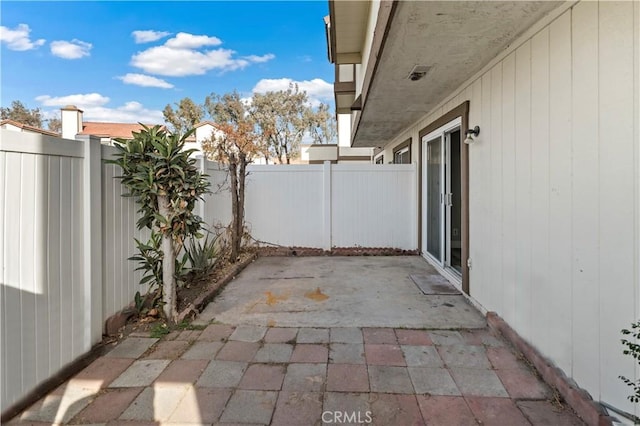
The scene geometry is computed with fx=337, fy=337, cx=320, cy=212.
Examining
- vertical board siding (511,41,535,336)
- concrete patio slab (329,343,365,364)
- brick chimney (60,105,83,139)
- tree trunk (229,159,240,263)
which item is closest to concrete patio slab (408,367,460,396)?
concrete patio slab (329,343,365,364)

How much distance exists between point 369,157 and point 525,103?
47.6 feet

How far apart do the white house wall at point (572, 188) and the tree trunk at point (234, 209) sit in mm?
4181

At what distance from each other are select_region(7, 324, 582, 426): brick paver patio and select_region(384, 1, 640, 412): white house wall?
1.45 ft

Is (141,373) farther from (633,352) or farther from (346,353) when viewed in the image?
(633,352)

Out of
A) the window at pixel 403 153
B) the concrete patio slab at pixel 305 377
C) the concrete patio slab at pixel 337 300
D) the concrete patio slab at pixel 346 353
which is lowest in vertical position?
the concrete patio slab at pixel 305 377

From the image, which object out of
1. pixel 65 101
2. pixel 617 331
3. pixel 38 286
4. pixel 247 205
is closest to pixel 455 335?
pixel 617 331

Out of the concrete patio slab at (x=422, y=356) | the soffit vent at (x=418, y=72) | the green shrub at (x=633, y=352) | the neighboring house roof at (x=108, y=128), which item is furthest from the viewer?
the neighboring house roof at (x=108, y=128)

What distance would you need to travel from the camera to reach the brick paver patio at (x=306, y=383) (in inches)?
81.8

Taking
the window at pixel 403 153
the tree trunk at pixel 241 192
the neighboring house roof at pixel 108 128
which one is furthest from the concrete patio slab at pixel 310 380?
the neighboring house roof at pixel 108 128

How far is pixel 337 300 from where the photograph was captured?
4.28 metres

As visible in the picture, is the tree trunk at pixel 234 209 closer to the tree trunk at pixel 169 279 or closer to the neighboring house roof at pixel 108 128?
the tree trunk at pixel 169 279

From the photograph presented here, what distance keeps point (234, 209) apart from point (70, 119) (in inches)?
835

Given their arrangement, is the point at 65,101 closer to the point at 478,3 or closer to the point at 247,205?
the point at 247,205

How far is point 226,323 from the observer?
354cm
